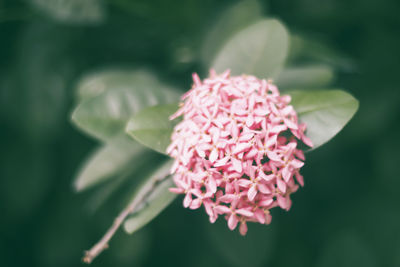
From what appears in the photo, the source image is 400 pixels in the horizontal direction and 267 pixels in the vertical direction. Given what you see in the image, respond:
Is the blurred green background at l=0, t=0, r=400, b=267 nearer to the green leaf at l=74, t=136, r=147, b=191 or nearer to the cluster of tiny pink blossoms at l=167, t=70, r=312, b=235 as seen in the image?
the green leaf at l=74, t=136, r=147, b=191

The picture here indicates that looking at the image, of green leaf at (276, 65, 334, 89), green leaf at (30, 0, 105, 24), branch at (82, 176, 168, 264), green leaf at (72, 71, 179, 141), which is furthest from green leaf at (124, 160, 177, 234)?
green leaf at (30, 0, 105, 24)

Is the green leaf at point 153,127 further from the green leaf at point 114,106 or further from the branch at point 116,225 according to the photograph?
the green leaf at point 114,106

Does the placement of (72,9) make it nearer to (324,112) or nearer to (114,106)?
(114,106)

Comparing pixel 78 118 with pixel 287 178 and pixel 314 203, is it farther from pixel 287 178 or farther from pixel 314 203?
pixel 314 203

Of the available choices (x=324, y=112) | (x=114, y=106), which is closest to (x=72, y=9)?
(x=114, y=106)

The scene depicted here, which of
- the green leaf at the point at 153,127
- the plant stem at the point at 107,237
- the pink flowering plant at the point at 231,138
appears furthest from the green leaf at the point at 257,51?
the plant stem at the point at 107,237

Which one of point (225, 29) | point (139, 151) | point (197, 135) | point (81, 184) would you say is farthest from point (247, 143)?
point (225, 29)

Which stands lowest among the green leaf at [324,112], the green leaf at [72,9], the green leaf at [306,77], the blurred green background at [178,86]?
the blurred green background at [178,86]
